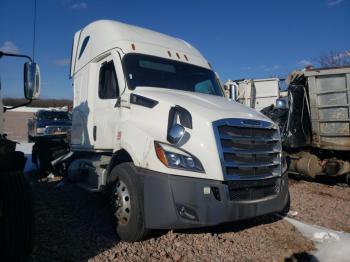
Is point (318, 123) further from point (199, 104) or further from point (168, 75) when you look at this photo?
point (199, 104)

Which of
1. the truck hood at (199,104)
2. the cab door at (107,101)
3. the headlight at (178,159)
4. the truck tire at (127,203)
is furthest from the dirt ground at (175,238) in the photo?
the truck hood at (199,104)

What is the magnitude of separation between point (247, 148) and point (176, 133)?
96 cm

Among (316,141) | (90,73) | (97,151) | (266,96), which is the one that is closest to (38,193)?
(97,151)

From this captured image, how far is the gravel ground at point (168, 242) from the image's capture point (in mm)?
4449

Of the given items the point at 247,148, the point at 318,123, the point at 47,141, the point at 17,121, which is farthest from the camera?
the point at 17,121

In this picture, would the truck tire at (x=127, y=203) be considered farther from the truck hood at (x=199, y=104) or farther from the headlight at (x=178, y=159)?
the truck hood at (x=199, y=104)

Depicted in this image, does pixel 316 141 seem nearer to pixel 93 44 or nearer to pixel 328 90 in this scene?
pixel 328 90

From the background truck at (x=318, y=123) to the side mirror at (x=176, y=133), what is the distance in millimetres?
5592

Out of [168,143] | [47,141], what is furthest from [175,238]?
[47,141]

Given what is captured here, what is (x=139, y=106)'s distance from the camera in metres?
5.06

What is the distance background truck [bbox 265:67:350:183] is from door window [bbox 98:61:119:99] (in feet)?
17.0

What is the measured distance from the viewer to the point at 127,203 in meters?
4.83

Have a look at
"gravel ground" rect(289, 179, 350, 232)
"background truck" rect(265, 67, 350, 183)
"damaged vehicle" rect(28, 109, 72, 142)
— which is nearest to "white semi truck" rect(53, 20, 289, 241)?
"gravel ground" rect(289, 179, 350, 232)

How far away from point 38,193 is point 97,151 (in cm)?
255
